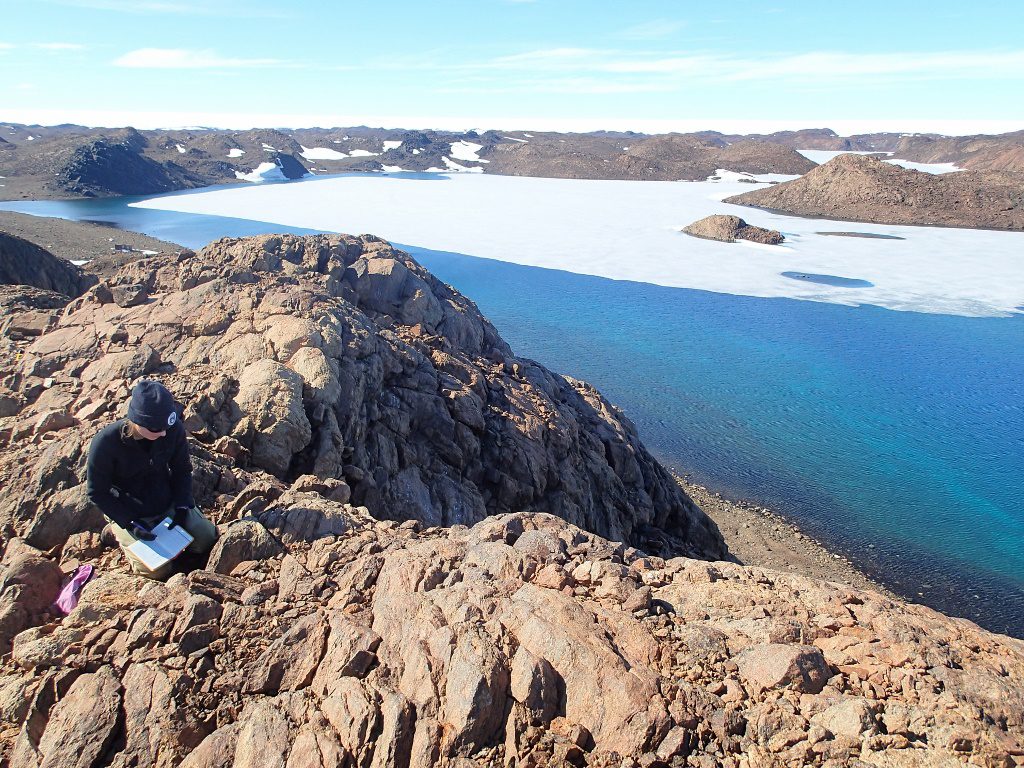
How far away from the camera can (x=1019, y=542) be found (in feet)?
44.8

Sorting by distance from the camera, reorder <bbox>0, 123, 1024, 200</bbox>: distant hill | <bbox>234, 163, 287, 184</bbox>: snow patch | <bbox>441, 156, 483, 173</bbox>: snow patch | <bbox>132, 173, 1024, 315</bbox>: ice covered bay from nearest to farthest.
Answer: <bbox>132, 173, 1024, 315</bbox>: ice covered bay, <bbox>0, 123, 1024, 200</bbox>: distant hill, <bbox>234, 163, 287, 184</bbox>: snow patch, <bbox>441, 156, 483, 173</bbox>: snow patch

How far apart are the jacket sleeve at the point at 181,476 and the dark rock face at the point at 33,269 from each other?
1702cm

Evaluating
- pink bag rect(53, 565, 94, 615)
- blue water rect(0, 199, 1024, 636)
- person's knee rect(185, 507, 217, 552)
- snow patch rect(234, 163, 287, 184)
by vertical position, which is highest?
snow patch rect(234, 163, 287, 184)

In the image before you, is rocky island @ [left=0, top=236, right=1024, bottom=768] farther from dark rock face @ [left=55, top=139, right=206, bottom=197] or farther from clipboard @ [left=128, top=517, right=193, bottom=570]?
dark rock face @ [left=55, top=139, right=206, bottom=197]

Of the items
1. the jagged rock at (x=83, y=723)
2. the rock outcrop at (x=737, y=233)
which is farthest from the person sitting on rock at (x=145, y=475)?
the rock outcrop at (x=737, y=233)

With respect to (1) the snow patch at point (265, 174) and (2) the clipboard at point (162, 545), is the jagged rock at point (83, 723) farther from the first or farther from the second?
(1) the snow patch at point (265, 174)

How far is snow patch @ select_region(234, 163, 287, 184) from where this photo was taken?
8425 centimetres

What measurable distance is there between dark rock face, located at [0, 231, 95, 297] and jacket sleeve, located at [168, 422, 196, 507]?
55.8ft

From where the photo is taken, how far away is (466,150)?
111938mm

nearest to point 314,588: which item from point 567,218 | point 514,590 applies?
point 514,590

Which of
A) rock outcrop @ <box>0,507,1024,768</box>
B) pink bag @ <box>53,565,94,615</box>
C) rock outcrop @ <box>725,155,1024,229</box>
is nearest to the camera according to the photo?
rock outcrop @ <box>0,507,1024,768</box>

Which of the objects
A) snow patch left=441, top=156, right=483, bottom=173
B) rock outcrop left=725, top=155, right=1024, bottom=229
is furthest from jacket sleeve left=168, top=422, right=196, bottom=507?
snow patch left=441, top=156, right=483, bottom=173

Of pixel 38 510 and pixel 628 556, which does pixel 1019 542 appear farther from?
pixel 38 510

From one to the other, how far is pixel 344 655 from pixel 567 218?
5175 centimetres
